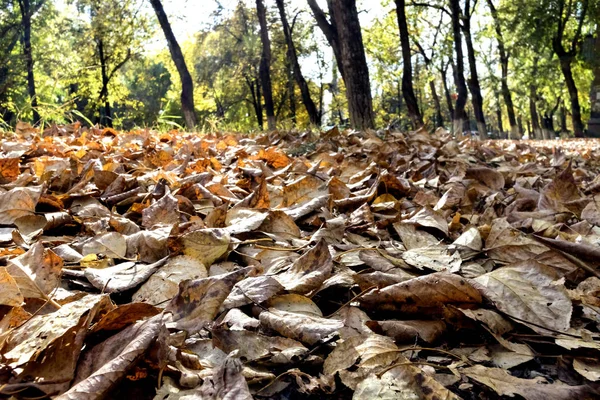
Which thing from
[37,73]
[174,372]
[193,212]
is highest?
[37,73]

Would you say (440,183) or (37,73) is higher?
(37,73)

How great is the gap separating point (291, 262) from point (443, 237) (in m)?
0.62

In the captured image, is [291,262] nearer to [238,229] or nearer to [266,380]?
[238,229]

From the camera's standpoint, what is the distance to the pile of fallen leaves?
0.81 metres

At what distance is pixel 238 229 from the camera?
61.4 inches

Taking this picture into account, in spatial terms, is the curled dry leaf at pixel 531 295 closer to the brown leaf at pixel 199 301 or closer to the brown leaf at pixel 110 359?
the brown leaf at pixel 199 301

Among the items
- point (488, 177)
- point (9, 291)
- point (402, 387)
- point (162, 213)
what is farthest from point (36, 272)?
point (488, 177)

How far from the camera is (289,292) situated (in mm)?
1124

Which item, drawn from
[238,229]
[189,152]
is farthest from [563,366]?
[189,152]

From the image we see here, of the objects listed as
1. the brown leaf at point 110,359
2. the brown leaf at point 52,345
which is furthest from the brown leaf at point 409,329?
the brown leaf at point 52,345

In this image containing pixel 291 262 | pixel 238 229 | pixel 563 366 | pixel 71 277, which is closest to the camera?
pixel 563 366

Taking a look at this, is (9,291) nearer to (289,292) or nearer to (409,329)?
(289,292)

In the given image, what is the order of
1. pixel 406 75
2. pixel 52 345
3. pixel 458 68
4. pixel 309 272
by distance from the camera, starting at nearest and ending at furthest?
1. pixel 52 345
2. pixel 309 272
3. pixel 406 75
4. pixel 458 68

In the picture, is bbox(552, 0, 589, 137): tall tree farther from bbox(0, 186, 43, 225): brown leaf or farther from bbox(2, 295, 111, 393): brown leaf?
bbox(2, 295, 111, 393): brown leaf
